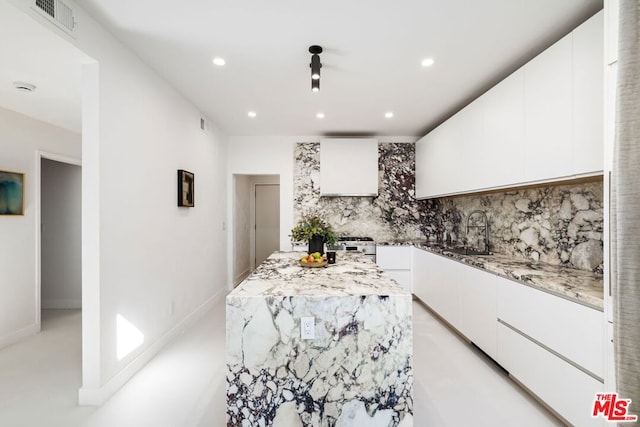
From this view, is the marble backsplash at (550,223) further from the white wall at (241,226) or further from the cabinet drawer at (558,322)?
the white wall at (241,226)

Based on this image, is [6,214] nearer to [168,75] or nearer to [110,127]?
[110,127]

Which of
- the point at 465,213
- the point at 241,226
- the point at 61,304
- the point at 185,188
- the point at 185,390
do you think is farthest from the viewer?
the point at 241,226

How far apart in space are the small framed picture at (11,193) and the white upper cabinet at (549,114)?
15.4 feet

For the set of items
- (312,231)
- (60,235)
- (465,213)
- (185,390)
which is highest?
(465,213)

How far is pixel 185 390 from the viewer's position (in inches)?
84.3

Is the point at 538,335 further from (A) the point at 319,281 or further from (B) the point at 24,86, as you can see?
(B) the point at 24,86

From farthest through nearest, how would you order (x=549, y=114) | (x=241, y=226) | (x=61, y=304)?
(x=241, y=226), (x=61, y=304), (x=549, y=114)

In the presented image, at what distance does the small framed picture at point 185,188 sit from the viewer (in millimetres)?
3111

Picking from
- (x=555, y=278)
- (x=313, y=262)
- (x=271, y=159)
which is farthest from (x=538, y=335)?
(x=271, y=159)

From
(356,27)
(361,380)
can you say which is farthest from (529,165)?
(361,380)

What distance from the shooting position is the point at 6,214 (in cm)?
288

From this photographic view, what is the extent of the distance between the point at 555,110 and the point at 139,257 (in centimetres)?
331

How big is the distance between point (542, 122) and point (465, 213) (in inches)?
80.0

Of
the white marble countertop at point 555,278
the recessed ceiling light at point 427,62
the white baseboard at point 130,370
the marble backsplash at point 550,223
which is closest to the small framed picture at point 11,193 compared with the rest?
the white baseboard at point 130,370
